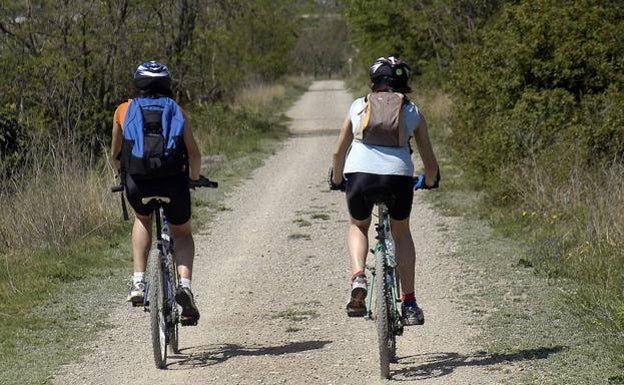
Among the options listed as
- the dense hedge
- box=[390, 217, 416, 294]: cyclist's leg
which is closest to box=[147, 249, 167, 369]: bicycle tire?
box=[390, 217, 416, 294]: cyclist's leg

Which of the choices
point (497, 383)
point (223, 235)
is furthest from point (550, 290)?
point (223, 235)

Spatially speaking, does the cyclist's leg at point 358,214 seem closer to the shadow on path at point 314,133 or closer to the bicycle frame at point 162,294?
the bicycle frame at point 162,294

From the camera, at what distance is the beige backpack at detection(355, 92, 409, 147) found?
5824mm

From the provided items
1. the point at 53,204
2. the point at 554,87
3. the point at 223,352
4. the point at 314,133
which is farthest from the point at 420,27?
the point at 223,352

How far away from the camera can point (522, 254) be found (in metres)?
9.62

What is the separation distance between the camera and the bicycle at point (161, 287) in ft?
20.2

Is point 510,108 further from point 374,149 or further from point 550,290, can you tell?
point 374,149

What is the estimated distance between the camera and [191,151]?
6.18 m

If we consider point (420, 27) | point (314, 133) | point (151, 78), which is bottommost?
point (314, 133)

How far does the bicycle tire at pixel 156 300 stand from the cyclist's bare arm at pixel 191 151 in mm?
504

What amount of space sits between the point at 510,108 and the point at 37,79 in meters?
6.47

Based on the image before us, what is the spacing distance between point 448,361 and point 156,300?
5.83ft

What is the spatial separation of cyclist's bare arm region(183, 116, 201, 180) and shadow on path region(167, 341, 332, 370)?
1172mm

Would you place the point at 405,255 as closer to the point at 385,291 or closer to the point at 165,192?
the point at 385,291
